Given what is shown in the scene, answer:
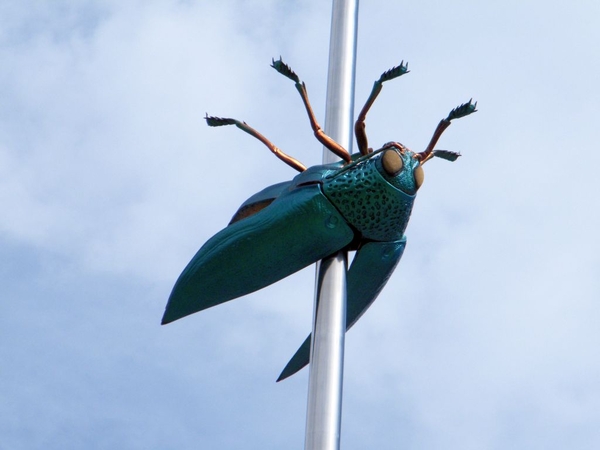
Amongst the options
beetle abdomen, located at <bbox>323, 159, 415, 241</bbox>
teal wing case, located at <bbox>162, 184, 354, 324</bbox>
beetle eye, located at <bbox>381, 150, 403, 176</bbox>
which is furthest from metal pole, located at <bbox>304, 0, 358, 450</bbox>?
beetle eye, located at <bbox>381, 150, 403, 176</bbox>

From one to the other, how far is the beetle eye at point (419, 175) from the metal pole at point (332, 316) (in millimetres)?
838

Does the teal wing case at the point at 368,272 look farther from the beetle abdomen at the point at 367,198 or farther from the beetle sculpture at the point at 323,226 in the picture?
the beetle abdomen at the point at 367,198

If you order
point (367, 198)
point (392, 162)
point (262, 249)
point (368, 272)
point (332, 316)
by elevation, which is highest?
point (392, 162)

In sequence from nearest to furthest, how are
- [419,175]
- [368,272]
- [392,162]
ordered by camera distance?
[392,162] < [419,175] < [368,272]

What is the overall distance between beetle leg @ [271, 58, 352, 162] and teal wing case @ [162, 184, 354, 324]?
41 centimetres

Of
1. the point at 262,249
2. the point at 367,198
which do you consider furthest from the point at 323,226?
the point at 262,249

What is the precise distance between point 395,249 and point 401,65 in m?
1.58

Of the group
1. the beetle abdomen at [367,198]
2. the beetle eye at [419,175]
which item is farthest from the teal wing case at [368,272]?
the beetle eye at [419,175]

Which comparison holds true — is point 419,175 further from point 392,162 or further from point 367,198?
point 367,198

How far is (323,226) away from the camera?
1032 centimetres

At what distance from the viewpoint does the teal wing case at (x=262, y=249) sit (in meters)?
10.3

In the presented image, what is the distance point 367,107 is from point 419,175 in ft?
2.32

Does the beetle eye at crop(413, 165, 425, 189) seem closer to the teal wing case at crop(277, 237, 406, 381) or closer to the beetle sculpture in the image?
the beetle sculpture

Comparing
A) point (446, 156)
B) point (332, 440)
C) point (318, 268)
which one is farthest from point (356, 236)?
point (332, 440)
